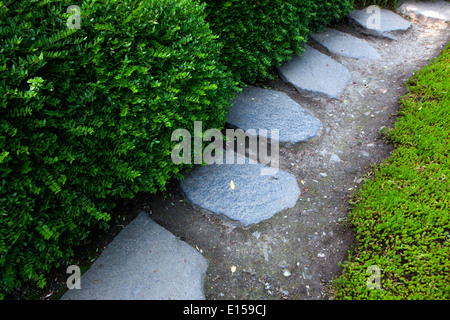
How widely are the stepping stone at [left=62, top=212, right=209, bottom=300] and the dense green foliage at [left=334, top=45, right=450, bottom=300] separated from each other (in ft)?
3.72

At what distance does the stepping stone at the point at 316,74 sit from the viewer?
175 inches

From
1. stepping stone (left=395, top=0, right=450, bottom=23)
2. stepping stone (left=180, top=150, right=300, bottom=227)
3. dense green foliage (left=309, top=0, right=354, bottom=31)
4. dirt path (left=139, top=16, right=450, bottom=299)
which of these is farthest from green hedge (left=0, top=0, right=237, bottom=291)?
stepping stone (left=395, top=0, right=450, bottom=23)

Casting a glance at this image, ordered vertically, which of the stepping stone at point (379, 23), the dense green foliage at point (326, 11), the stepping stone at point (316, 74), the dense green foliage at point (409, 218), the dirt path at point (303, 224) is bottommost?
the dirt path at point (303, 224)

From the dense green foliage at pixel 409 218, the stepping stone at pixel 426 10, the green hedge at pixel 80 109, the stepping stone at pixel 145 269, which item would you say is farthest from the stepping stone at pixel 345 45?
the stepping stone at pixel 145 269

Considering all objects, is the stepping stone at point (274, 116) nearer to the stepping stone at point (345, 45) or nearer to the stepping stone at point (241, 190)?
the stepping stone at point (241, 190)

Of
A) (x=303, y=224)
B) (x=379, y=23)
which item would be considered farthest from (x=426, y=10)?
(x=303, y=224)

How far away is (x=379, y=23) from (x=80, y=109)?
20.9 ft

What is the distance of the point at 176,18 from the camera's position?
2.56 m

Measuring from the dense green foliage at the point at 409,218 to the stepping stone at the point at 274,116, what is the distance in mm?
941

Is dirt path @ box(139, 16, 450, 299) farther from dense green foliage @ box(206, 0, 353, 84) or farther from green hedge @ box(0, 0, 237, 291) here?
dense green foliage @ box(206, 0, 353, 84)

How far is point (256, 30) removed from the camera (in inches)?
151

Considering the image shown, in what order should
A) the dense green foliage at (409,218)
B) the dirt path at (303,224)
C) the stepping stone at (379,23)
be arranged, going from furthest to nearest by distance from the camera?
the stepping stone at (379,23) < the dirt path at (303,224) < the dense green foliage at (409,218)

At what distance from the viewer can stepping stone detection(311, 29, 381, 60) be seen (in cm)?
544
